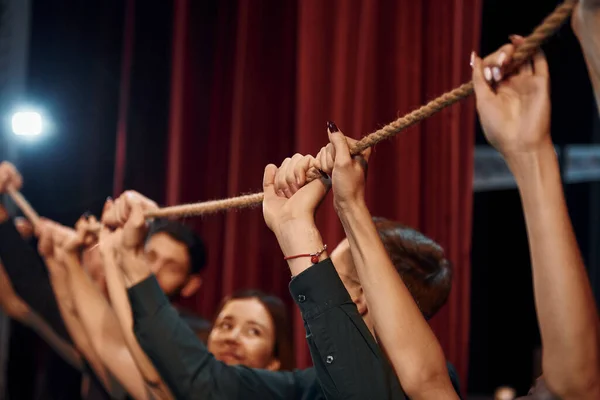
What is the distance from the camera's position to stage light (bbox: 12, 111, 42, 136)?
2631 millimetres

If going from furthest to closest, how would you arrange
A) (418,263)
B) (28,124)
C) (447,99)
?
(28,124) → (418,263) → (447,99)

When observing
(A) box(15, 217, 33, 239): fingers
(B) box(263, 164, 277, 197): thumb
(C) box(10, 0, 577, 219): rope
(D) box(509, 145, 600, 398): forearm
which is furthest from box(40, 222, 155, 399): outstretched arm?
(D) box(509, 145, 600, 398): forearm

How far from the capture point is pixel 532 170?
76cm

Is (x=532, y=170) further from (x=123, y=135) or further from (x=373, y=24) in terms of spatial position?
(x=123, y=135)

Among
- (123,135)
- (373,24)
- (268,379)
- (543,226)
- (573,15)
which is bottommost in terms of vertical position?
(268,379)

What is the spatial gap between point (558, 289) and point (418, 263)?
1.43 feet

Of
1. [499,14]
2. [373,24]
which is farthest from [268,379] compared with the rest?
[499,14]

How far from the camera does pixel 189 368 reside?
1.23 m

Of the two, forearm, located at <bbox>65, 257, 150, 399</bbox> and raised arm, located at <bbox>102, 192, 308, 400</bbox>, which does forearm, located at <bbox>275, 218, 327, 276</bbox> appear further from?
forearm, located at <bbox>65, 257, 150, 399</bbox>

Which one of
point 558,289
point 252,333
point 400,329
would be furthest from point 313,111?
point 558,289

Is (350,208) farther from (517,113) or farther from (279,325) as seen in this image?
(279,325)

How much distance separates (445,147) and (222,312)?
2.09 ft

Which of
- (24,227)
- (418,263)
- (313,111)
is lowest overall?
(418,263)

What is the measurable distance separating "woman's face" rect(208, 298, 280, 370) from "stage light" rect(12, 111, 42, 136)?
53.9 inches
